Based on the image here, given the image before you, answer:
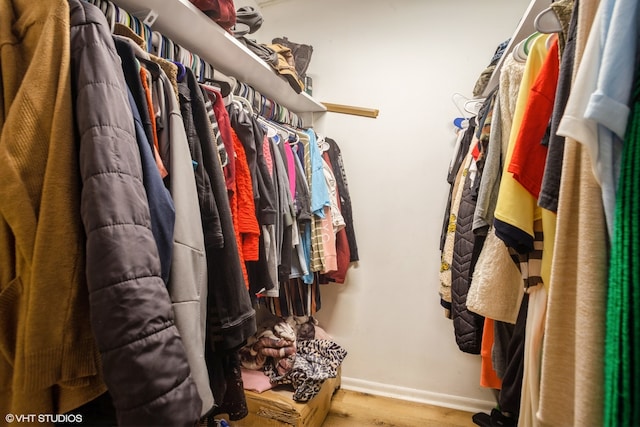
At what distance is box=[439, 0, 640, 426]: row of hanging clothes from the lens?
33 centimetres

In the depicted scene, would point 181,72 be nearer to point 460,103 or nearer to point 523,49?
point 523,49

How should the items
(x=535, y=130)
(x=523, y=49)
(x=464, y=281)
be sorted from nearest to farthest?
(x=535, y=130)
(x=523, y=49)
(x=464, y=281)

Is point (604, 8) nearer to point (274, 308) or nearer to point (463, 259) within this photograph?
point (463, 259)

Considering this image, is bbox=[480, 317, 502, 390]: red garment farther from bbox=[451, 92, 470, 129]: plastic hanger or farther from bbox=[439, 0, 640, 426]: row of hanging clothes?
bbox=[451, 92, 470, 129]: plastic hanger

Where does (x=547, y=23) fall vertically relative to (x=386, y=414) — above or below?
above

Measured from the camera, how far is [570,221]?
43cm

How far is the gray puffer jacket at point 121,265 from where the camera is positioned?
1.29 feet

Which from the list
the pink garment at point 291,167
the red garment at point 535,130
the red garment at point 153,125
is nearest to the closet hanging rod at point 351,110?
the pink garment at point 291,167

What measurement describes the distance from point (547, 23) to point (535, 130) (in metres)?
0.29

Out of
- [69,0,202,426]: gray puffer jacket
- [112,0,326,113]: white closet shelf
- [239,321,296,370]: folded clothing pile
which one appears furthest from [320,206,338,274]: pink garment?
[69,0,202,426]: gray puffer jacket

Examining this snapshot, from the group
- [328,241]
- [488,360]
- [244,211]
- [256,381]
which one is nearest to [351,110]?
[328,241]

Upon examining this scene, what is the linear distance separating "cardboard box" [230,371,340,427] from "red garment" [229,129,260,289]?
2.37ft

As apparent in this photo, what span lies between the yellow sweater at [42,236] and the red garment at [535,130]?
2.64ft

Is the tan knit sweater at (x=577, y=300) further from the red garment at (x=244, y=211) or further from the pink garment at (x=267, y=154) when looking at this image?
the pink garment at (x=267, y=154)
